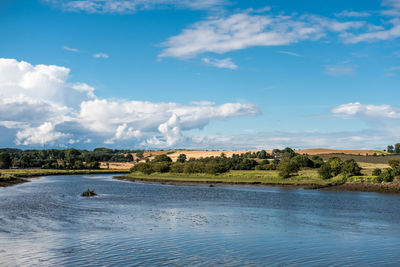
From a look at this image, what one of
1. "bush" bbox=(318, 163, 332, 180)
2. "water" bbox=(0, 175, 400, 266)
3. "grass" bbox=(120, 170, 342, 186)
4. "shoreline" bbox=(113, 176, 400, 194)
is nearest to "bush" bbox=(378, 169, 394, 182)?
"shoreline" bbox=(113, 176, 400, 194)

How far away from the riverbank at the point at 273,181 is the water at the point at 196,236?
40.2m

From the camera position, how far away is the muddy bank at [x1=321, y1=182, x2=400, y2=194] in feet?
305

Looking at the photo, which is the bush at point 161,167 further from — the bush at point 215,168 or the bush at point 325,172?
the bush at point 325,172

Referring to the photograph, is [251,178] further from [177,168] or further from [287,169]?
[177,168]

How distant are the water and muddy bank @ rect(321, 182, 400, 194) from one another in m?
37.9

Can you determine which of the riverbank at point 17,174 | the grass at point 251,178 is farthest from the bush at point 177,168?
the riverbank at point 17,174

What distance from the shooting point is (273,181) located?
120m

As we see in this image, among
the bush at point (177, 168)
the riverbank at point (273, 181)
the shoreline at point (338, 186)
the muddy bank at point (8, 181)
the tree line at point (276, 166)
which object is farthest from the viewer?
the bush at point (177, 168)

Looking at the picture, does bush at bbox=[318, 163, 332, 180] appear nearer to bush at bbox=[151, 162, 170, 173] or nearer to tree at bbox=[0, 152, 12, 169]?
bush at bbox=[151, 162, 170, 173]

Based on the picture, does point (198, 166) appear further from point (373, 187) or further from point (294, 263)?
point (294, 263)

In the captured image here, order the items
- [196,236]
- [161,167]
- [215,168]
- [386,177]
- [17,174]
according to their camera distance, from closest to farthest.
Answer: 1. [196,236]
2. [386,177]
3. [215,168]
4. [17,174]
5. [161,167]

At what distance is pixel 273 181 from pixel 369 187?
30.8 metres

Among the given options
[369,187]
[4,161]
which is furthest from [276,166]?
[4,161]

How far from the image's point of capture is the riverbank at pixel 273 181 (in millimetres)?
96656
